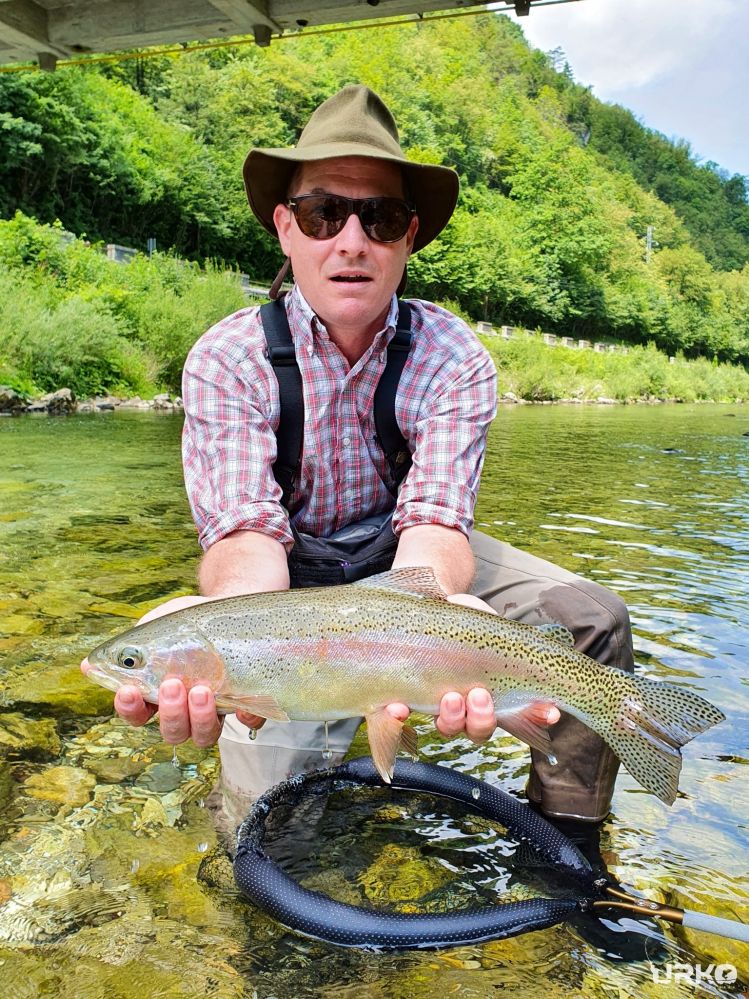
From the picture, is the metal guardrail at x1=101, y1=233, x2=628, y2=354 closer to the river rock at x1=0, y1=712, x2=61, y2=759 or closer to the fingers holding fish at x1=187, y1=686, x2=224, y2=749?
the river rock at x1=0, y1=712, x2=61, y2=759

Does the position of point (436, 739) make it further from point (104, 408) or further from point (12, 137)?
point (12, 137)

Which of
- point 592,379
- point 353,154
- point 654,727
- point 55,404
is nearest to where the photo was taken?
point 654,727

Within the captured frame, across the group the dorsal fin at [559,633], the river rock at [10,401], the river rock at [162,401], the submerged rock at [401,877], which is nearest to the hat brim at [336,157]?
the dorsal fin at [559,633]

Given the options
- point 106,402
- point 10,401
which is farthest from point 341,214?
point 106,402

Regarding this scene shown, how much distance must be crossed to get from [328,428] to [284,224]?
35.1 inches

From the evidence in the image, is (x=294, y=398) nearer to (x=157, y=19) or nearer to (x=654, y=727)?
(x=654, y=727)

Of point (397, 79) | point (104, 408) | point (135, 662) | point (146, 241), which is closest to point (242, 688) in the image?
point (135, 662)

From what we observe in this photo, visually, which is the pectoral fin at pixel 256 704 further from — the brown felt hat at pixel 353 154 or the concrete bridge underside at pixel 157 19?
the concrete bridge underside at pixel 157 19

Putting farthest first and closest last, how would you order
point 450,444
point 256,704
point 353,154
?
point 450,444 < point 353,154 < point 256,704

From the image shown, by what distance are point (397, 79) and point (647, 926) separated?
10256 cm

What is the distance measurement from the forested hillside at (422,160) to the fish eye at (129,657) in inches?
1734

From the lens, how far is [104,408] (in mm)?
23391

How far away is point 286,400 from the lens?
10.3ft

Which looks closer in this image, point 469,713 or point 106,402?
point 469,713
